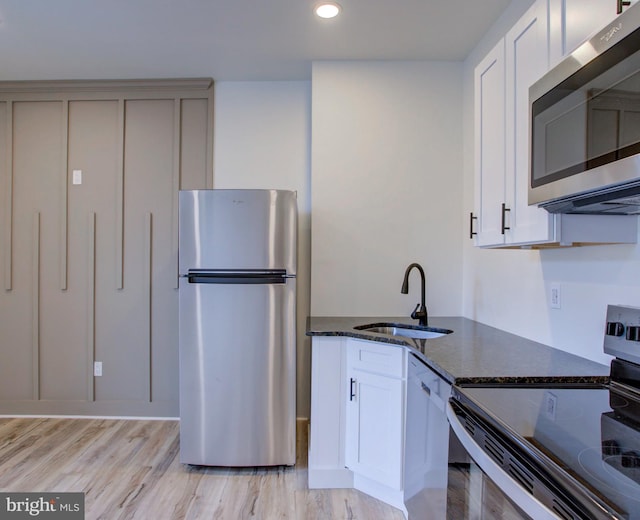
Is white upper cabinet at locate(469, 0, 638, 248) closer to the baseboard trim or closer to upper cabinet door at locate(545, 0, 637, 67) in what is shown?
upper cabinet door at locate(545, 0, 637, 67)

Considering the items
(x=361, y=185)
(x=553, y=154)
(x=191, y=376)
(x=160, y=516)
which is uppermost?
(x=361, y=185)

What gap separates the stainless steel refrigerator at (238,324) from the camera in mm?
2348

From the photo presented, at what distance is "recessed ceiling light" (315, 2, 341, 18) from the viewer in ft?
7.11

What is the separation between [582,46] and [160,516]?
98.5 inches

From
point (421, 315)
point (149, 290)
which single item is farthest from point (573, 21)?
point (149, 290)

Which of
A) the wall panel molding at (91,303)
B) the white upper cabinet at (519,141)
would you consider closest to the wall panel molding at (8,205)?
the wall panel molding at (91,303)

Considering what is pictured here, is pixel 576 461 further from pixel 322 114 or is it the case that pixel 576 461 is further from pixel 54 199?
pixel 54 199

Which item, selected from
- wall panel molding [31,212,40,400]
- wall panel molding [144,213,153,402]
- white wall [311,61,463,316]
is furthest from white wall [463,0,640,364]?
wall panel molding [31,212,40,400]

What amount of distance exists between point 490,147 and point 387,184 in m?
1.03

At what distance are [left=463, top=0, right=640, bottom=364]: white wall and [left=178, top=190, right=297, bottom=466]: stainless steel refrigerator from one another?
3.84 ft

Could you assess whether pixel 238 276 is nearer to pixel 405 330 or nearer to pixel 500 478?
pixel 405 330

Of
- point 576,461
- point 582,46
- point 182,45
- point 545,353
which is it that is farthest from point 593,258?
point 182,45

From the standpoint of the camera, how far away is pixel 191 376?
2.39m

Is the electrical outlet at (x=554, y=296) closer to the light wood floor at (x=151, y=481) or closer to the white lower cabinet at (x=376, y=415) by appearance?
the white lower cabinet at (x=376, y=415)
